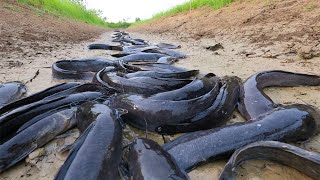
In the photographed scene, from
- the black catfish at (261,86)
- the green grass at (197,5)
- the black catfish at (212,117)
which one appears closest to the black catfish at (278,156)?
the black catfish at (212,117)

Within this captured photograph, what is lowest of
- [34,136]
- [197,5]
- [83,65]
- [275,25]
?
[34,136]

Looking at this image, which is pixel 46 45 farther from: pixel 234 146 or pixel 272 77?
pixel 234 146

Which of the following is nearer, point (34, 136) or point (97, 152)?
point (97, 152)

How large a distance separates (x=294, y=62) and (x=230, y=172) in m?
2.50

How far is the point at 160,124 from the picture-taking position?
1940 mm

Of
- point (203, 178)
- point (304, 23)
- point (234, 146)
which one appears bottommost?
point (203, 178)

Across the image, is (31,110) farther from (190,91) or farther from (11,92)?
(190,91)

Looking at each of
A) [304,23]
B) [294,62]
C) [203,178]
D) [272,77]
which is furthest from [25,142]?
[304,23]

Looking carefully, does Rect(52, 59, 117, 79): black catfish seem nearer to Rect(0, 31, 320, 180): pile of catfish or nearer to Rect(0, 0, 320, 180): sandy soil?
Rect(0, 0, 320, 180): sandy soil

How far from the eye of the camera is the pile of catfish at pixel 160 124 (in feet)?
4.74

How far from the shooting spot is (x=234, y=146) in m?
1.63

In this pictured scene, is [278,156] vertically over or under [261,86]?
under

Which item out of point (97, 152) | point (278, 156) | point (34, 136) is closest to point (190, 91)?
point (278, 156)

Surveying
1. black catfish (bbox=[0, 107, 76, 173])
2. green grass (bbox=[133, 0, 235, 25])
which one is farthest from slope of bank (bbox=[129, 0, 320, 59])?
black catfish (bbox=[0, 107, 76, 173])
